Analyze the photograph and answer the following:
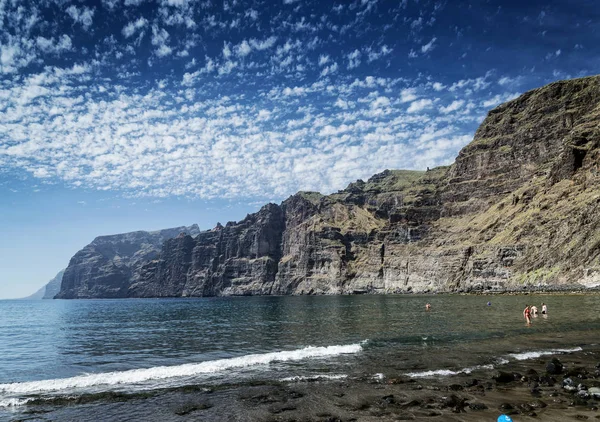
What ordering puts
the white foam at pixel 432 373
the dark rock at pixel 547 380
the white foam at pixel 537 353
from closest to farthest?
the dark rock at pixel 547 380 < the white foam at pixel 432 373 < the white foam at pixel 537 353

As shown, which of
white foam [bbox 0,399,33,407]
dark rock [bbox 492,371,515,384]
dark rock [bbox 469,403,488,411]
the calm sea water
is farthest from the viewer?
the calm sea water

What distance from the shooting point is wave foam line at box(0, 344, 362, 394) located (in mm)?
21641

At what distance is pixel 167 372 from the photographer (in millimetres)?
24484

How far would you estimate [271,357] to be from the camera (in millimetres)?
28359

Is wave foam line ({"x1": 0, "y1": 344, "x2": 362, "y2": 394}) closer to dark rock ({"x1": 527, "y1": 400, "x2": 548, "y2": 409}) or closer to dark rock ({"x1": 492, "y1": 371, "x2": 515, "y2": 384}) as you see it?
dark rock ({"x1": 492, "y1": 371, "x2": 515, "y2": 384})

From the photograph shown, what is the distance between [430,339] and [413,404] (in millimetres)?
20242

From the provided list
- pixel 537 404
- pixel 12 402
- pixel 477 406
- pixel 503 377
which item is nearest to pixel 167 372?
pixel 12 402

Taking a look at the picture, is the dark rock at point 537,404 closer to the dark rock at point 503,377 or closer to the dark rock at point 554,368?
the dark rock at point 503,377

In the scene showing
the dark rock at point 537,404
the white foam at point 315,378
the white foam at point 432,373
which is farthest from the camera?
the white foam at point 315,378

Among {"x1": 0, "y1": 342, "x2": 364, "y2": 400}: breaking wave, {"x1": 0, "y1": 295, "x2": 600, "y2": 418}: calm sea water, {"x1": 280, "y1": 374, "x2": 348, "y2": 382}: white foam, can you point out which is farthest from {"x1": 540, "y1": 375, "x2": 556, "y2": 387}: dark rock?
{"x1": 0, "y1": 342, "x2": 364, "y2": 400}: breaking wave

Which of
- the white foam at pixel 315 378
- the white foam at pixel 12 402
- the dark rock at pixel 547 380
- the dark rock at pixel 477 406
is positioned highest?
the white foam at pixel 12 402

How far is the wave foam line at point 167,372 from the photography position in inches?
852

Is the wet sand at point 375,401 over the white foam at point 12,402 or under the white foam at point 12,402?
under

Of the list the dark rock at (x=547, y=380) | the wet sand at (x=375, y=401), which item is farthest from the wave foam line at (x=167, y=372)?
the dark rock at (x=547, y=380)
